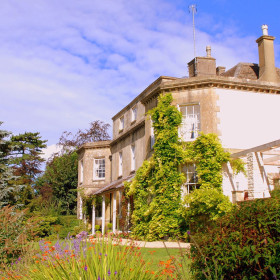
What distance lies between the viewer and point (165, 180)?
16.2 meters

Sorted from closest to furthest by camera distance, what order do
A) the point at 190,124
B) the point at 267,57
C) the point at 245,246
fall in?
the point at 245,246 → the point at 190,124 → the point at 267,57

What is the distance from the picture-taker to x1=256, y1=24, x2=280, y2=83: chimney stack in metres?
20.3

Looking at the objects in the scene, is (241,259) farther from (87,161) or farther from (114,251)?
(87,161)

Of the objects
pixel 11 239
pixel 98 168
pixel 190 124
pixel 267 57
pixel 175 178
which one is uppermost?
pixel 267 57

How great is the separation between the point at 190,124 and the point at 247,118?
104 inches

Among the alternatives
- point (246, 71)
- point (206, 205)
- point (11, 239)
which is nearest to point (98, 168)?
point (246, 71)

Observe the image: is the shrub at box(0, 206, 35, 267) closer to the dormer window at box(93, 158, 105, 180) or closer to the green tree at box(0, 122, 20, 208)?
the green tree at box(0, 122, 20, 208)

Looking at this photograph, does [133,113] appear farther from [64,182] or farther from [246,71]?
[64,182]

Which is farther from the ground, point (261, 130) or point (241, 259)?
point (261, 130)

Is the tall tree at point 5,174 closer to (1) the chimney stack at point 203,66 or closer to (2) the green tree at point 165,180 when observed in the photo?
(2) the green tree at point 165,180

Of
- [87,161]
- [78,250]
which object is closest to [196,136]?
[78,250]

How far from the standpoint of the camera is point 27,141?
42344 millimetres

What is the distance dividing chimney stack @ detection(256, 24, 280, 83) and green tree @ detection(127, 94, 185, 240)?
678 cm

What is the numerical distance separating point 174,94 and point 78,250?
498 inches
